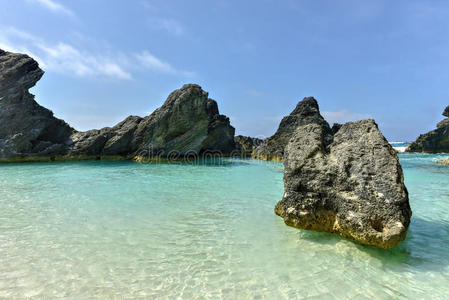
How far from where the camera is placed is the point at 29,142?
87.9ft

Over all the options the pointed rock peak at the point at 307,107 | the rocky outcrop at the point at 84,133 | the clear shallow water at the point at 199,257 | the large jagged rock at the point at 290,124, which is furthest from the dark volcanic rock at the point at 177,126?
the clear shallow water at the point at 199,257

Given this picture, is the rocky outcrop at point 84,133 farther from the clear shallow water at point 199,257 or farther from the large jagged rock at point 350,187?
the large jagged rock at point 350,187

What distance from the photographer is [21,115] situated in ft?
88.9

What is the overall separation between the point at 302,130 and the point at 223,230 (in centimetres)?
352

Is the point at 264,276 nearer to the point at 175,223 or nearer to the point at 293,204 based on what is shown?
the point at 293,204

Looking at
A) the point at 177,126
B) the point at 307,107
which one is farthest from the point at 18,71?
the point at 307,107

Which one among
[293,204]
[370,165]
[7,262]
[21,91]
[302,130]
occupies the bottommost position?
[7,262]

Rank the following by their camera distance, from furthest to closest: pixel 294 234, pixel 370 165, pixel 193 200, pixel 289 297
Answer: pixel 193 200 < pixel 294 234 < pixel 370 165 < pixel 289 297

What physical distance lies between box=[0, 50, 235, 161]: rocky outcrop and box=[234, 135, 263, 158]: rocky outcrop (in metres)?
13.3

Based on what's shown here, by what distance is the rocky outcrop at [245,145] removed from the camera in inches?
1696

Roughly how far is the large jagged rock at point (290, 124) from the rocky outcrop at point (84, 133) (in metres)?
9.74

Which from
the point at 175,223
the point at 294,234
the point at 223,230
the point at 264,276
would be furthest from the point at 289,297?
the point at 175,223

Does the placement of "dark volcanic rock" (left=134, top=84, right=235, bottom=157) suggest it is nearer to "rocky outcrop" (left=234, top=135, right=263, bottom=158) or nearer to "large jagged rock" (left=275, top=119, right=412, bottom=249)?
"rocky outcrop" (left=234, top=135, right=263, bottom=158)

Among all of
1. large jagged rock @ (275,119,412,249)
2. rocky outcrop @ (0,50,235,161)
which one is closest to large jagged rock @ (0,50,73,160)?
rocky outcrop @ (0,50,235,161)
